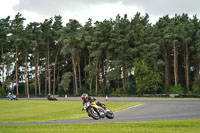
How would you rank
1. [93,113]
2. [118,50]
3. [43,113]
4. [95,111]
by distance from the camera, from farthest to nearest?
[118,50], [43,113], [93,113], [95,111]

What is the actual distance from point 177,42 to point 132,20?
16.9 m

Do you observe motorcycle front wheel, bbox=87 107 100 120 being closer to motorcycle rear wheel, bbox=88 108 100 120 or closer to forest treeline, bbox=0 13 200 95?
motorcycle rear wheel, bbox=88 108 100 120

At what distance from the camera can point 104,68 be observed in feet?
290

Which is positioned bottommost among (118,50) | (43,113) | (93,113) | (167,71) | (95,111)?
(43,113)

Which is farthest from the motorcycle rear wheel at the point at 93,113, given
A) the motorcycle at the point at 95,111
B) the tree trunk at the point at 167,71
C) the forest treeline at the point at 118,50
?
the tree trunk at the point at 167,71

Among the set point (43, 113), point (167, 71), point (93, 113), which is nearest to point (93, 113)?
point (93, 113)

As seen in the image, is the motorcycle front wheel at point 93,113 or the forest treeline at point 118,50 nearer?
the motorcycle front wheel at point 93,113

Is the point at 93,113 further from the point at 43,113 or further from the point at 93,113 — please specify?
the point at 43,113

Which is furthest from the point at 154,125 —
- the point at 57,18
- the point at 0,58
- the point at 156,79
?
the point at 0,58

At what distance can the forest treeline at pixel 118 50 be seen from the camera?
71.9m

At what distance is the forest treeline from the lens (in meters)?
71.9

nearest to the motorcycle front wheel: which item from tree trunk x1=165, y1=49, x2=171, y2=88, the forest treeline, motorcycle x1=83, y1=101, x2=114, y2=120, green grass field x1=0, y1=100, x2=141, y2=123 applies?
motorcycle x1=83, y1=101, x2=114, y2=120

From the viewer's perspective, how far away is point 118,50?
7544 centimetres

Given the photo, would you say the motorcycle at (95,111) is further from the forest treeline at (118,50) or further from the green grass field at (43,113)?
the forest treeline at (118,50)
